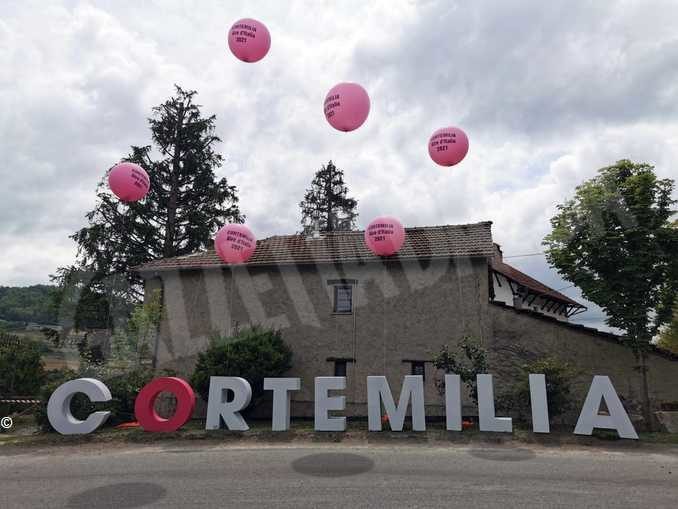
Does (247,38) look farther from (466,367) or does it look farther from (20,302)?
(20,302)

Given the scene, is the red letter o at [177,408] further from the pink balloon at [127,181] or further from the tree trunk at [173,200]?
the tree trunk at [173,200]

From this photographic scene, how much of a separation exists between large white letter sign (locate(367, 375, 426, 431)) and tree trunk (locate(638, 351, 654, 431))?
276 inches

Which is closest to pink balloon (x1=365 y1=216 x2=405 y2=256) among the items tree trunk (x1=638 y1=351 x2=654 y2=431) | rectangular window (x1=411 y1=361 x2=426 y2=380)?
rectangular window (x1=411 y1=361 x2=426 y2=380)

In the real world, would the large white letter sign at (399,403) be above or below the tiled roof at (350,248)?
below

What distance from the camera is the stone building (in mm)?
15750

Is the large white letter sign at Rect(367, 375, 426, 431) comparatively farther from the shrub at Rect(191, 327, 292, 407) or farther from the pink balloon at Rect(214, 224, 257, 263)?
the pink balloon at Rect(214, 224, 257, 263)

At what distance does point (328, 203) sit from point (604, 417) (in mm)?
31246

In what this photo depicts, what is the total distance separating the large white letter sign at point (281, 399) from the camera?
1284 cm

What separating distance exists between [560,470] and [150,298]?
15365 millimetres

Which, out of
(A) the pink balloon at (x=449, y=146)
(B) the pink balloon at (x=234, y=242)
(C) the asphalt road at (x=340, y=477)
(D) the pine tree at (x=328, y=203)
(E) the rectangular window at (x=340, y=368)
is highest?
(D) the pine tree at (x=328, y=203)

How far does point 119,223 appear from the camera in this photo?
→ 25969 millimetres

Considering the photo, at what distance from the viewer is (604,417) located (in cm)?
1172

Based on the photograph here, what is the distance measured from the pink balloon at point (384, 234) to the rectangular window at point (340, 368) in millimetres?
4846

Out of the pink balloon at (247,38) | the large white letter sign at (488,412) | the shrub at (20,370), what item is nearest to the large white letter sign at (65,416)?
the shrub at (20,370)
